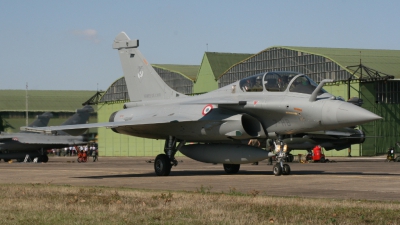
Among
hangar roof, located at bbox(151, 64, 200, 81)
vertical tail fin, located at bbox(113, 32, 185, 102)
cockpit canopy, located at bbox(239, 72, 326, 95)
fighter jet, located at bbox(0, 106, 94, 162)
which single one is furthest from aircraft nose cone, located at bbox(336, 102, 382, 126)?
hangar roof, located at bbox(151, 64, 200, 81)

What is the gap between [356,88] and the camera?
47875mm

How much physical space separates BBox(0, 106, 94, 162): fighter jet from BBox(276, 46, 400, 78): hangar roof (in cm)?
1822

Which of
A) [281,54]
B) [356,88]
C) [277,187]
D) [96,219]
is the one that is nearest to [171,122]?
[277,187]

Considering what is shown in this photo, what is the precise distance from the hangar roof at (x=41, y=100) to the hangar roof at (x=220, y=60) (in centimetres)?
4564

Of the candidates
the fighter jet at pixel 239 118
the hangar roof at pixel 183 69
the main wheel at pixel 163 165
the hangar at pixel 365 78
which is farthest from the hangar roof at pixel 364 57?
the main wheel at pixel 163 165

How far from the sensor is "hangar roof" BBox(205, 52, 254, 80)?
197ft

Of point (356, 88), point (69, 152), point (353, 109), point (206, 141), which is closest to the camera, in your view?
point (353, 109)

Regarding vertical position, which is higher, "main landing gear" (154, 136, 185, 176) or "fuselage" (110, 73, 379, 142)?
"fuselage" (110, 73, 379, 142)

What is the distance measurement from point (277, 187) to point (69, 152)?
73.7 m

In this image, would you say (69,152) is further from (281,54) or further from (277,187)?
(277,187)

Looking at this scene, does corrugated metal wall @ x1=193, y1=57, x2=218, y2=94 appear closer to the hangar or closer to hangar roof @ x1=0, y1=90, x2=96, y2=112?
the hangar

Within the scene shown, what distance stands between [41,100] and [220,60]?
4960 centimetres

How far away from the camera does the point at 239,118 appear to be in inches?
722

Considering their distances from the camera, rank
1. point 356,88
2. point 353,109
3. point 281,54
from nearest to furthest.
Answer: point 353,109
point 356,88
point 281,54
